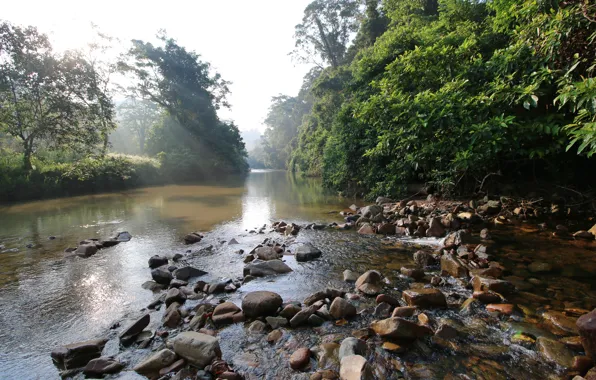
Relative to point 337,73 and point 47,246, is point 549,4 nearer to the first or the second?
point 47,246

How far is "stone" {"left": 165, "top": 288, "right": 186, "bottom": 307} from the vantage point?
3.67 m

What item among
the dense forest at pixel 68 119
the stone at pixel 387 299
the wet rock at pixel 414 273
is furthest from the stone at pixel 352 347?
the dense forest at pixel 68 119

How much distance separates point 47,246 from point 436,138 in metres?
9.67

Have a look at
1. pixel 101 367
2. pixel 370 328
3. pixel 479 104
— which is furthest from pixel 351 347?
pixel 479 104

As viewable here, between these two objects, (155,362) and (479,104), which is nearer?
(155,362)

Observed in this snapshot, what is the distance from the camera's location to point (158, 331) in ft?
10.0

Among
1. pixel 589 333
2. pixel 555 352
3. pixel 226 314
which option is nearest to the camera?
pixel 589 333

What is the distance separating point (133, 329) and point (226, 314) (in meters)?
0.94

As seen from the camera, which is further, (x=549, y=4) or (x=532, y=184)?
(x=532, y=184)

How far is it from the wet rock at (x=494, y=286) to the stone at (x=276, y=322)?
234cm

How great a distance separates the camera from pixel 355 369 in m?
2.19

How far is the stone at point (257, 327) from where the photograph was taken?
117 inches

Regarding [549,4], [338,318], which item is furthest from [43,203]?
[549,4]

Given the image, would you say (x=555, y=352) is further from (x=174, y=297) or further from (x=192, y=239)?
(x=192, y=239)
